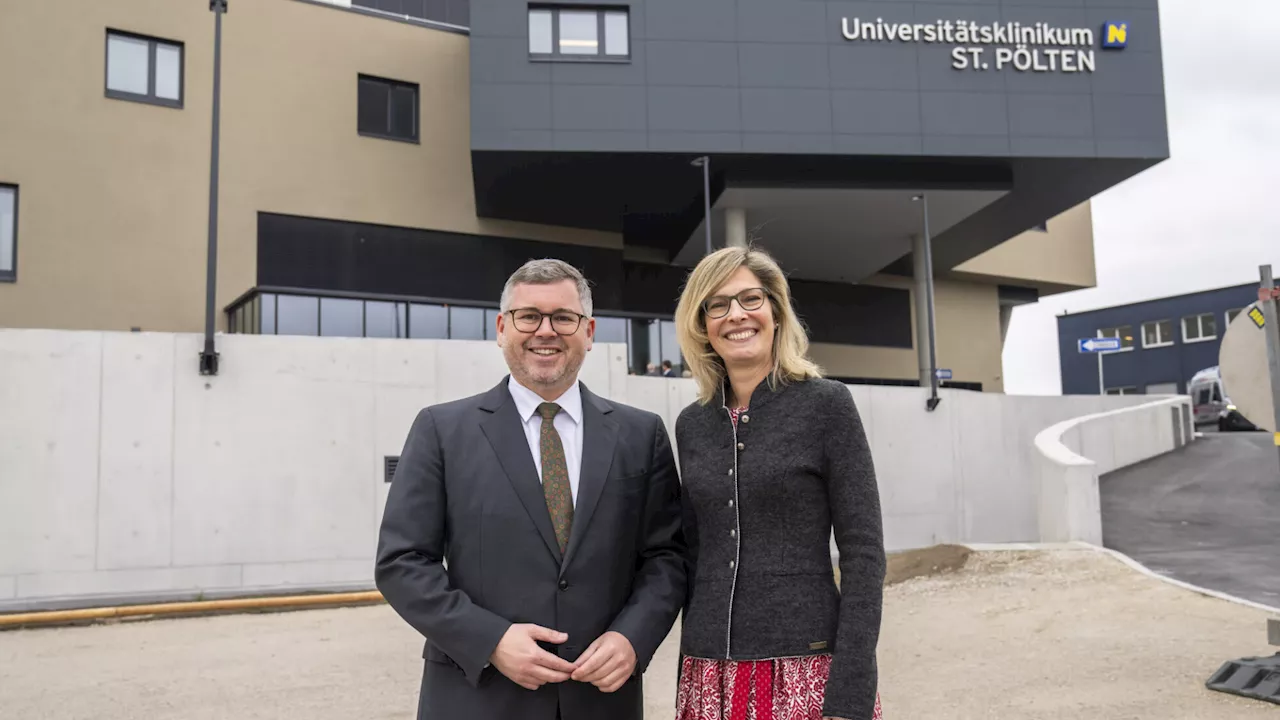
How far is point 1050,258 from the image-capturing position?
36531 mm

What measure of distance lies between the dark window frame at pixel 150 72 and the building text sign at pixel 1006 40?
13669 mm

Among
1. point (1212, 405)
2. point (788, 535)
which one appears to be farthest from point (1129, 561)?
point (1212, 405)

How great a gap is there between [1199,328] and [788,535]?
5093cm

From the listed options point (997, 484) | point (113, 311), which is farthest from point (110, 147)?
point (997, 484)

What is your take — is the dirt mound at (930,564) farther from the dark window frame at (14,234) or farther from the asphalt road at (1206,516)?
the dark window frame at (14,234)

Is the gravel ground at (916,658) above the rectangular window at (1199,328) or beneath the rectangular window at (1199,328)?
beneath

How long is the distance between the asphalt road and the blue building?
1019 inches

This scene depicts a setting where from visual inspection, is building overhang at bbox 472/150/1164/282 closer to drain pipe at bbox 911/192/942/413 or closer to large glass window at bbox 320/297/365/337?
drain pipe at bbox 911/192/942/413

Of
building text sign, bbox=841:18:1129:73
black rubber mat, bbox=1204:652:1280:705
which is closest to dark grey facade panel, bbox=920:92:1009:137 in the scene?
building text sign, bbox=841:18:1129:73

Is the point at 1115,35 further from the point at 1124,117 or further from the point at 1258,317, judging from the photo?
the point at 1258,317

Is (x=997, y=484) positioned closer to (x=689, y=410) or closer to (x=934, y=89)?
(x=934, y=89)

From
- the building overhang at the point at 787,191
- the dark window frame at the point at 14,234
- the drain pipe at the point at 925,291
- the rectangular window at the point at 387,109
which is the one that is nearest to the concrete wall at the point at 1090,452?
the drain pipe at the point at 925,291

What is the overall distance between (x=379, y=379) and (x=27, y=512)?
4.39 m

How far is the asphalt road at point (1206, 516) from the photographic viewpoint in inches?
432
